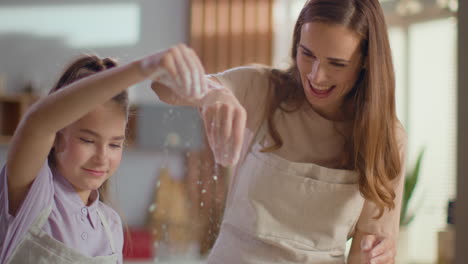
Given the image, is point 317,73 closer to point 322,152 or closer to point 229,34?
point 322,152

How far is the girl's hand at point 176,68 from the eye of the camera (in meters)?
0.52

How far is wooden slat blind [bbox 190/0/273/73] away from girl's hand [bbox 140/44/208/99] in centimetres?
441

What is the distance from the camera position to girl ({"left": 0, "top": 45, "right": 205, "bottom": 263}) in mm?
549

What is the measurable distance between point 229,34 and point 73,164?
4313 mm

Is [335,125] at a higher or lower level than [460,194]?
higher

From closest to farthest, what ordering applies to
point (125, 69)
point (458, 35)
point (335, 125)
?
1. point (125, 69)
2. point (335, 125)
3. point (458, 35)

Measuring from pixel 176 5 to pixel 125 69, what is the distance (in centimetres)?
464

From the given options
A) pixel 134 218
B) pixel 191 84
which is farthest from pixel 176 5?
pixel 191 84

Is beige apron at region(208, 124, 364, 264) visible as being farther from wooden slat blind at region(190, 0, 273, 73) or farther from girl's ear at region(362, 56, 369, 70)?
wooden slat blind at region(190, 0, 273, 73)

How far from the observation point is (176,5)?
5.03 meters

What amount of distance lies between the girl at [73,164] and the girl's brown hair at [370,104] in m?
0.34

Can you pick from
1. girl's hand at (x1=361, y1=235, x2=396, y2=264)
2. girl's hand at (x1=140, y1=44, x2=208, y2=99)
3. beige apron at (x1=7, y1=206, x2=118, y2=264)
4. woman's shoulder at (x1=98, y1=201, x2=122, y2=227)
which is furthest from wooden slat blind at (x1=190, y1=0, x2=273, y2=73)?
girl's hand at (x1=140, y1=44, x2=208, y2=99)

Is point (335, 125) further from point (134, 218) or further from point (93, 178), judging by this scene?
point (134, 218)

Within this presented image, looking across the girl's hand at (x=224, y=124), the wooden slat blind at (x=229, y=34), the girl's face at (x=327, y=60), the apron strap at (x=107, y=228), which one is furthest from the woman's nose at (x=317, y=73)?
the wooden slat blind at (x=229, y=34)
